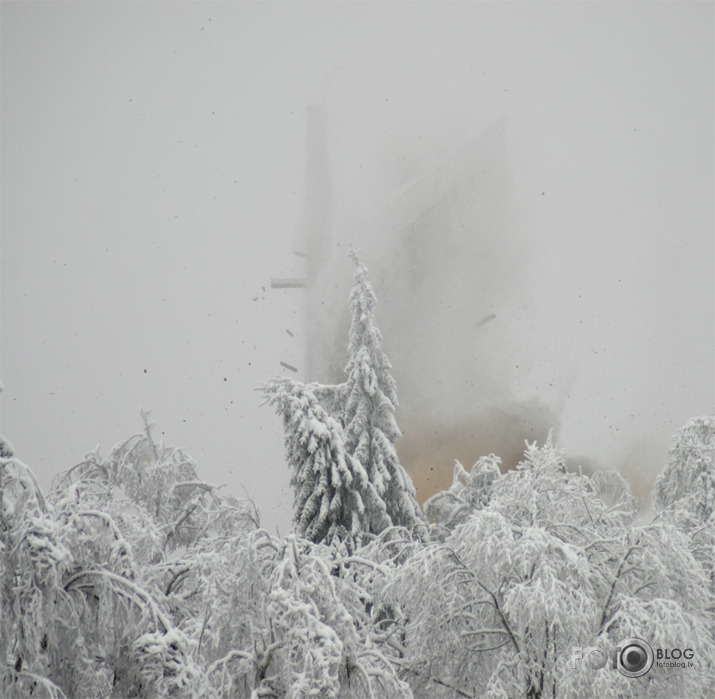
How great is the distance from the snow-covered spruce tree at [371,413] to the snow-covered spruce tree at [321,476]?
2.16ft

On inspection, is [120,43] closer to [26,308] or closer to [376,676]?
[26,308]

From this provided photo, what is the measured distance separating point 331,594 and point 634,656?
3.47m

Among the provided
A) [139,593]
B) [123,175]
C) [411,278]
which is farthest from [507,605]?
[123,175]

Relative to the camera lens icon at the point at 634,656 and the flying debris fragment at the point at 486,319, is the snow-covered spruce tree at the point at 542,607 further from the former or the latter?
the flying debris fragment at the point at 486,319

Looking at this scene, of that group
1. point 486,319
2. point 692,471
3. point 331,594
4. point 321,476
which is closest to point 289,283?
point 486,319

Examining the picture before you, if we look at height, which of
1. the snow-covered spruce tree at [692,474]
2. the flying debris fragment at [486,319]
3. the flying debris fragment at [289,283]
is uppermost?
the flying debris fragment at [289,283]

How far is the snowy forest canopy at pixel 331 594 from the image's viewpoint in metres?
6.03

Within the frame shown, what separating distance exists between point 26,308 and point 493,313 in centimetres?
2391

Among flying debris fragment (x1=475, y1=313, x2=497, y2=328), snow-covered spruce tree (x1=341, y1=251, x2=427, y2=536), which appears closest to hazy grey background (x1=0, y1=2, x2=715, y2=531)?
flying debris fragment (x1=475, y1=313, x2=497, y2=328)

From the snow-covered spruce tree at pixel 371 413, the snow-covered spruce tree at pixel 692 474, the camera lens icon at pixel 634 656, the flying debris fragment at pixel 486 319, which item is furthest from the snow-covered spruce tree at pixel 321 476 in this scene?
the flying debris fragment at pixel 486 319

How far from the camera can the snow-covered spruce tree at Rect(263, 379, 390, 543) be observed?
1314 cm

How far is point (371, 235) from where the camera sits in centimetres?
3291

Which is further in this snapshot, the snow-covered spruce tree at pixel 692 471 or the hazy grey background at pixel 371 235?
the hazy grey background at pixel 371 235

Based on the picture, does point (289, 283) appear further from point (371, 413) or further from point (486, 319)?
point (371, 413)
